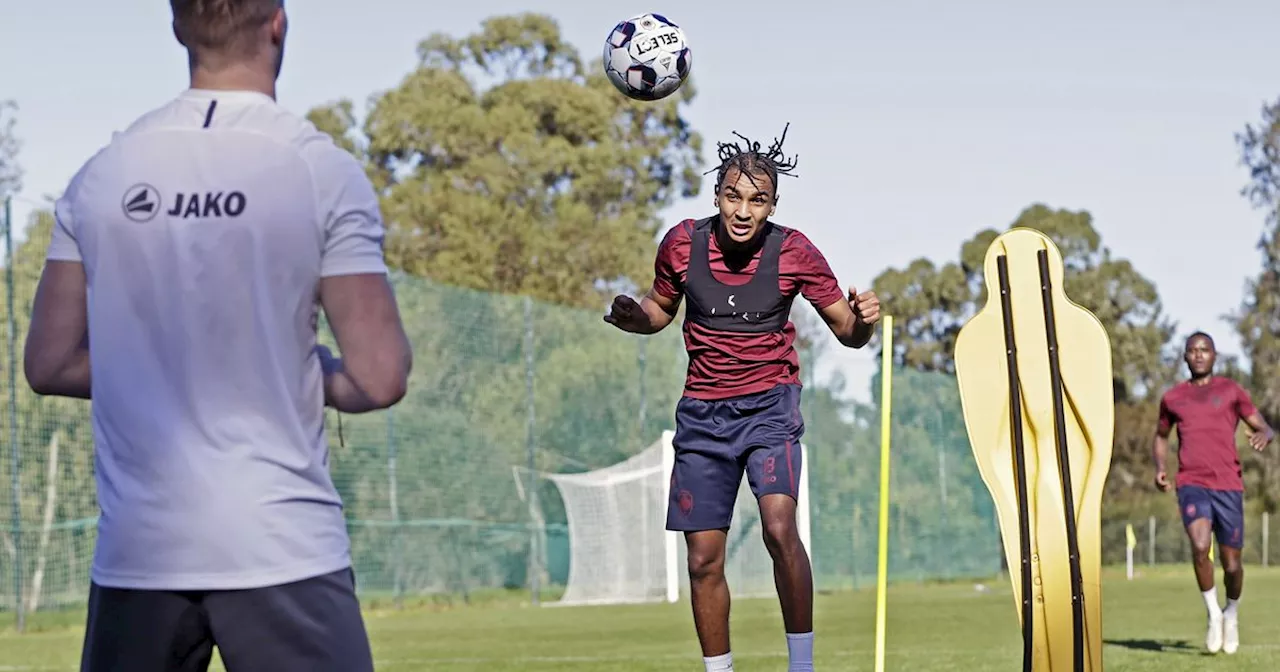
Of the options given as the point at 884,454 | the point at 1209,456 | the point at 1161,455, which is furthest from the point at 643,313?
the point at 1161,455

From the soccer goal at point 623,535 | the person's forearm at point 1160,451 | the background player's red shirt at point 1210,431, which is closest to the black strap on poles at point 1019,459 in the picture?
the background player's red shirt at point 1210,431

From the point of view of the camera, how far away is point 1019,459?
286 inches

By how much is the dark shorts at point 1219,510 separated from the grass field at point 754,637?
30.8 inches

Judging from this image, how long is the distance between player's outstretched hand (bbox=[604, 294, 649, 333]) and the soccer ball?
1252 mm

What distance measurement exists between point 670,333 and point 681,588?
4.36m

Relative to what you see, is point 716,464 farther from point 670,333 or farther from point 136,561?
point 670,333

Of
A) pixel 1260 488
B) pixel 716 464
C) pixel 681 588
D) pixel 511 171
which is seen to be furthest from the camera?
pixel 1260 488

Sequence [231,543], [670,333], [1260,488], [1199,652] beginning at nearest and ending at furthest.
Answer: [231,543], [1199,652], [670,333], [1260,488]

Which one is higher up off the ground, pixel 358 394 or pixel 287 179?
pixel 287 179

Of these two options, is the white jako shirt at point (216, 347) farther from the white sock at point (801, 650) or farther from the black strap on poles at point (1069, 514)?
the black strap on poles at point (1069, 514)

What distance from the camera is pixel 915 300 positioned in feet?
209

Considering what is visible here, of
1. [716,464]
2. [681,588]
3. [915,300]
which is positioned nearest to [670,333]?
[681,588]

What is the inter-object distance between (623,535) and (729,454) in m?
19.3

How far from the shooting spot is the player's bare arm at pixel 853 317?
278 inches
